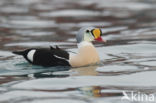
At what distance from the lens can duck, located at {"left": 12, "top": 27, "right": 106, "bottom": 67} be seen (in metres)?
10.4

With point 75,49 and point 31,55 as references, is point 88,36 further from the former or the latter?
point 75,49

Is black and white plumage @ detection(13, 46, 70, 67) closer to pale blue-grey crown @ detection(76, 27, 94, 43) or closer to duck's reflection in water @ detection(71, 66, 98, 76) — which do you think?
duck's reflection in water @ detection(71, 66, 98, 76)

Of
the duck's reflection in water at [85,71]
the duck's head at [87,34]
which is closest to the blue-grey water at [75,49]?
the duck's reflection in water at [85,71]

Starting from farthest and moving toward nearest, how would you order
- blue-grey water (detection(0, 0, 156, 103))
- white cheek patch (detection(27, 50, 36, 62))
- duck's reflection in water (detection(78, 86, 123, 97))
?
white cheek patch (detection(27, 50, 36, 62)) → blue-grey water (detection(0, 0, 156, 103)) → duck's reflection in water (detection(78, 86, 123, 97))

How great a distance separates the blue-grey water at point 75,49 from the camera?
8461 mm

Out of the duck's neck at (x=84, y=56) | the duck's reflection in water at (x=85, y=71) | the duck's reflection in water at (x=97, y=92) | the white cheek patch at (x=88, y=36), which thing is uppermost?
the white cheek patch at (x=88, y=36)

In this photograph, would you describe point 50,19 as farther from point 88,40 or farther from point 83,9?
point 88,40

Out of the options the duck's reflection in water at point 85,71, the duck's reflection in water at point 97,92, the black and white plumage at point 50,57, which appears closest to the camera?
the duck's reflection in water at point 97,92

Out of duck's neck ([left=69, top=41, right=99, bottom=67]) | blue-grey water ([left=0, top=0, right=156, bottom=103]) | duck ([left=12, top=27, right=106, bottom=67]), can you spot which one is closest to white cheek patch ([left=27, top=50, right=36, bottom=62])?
duck ([left=12, top=27, right=106, bottom=67])

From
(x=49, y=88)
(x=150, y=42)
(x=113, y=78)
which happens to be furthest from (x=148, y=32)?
(x=49, y=88)

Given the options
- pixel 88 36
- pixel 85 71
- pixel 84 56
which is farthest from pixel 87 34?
pixel 85 71

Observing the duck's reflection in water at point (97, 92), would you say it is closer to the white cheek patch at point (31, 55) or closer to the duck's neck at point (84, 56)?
the duck's neck at point (84, 56)

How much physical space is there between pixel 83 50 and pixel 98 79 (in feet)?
3.75

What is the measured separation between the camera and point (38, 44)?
14.4 metres
